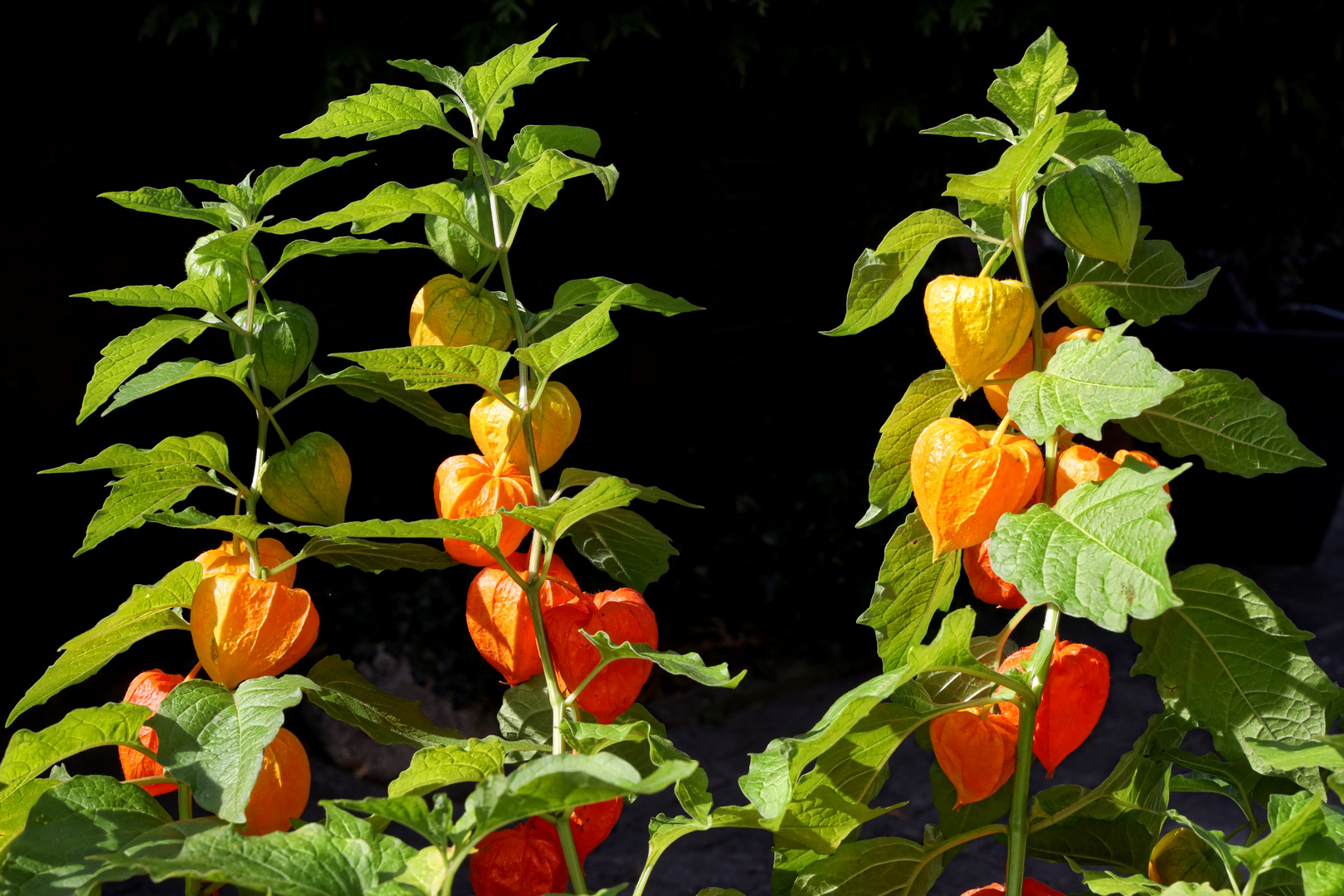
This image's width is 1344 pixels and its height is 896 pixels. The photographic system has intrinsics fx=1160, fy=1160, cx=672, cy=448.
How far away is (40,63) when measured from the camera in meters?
2.22

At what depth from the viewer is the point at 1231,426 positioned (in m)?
0.48

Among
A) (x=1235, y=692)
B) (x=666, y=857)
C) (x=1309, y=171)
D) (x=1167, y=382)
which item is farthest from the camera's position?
(x=1309, y=171)

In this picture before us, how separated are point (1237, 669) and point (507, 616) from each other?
1.00 feet

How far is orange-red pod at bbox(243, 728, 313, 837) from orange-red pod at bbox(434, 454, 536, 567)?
4.1 inches

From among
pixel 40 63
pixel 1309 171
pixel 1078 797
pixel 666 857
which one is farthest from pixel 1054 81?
pixel 1309 171

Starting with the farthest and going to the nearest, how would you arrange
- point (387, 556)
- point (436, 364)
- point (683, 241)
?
point (683, 241) < point (387, 556) < point (436, 364)

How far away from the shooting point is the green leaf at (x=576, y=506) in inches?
16.7

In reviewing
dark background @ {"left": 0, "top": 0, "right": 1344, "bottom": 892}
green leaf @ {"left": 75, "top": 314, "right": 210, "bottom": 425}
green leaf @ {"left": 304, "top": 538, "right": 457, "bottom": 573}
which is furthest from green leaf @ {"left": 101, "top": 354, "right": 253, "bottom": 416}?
dark background @ {"left": 0, "top": 0, "right": 1344, "bottom": 892}

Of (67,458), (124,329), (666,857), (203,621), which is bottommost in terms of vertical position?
(666,857)

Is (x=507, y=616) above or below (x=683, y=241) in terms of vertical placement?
above

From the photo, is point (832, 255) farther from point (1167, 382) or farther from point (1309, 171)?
point (1167, 382)

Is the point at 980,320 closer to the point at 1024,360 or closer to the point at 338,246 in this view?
the point at 1024,360

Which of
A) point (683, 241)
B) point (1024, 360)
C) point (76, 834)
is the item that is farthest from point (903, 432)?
point (683, 241)

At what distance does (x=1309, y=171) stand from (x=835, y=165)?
1204 millimetres
